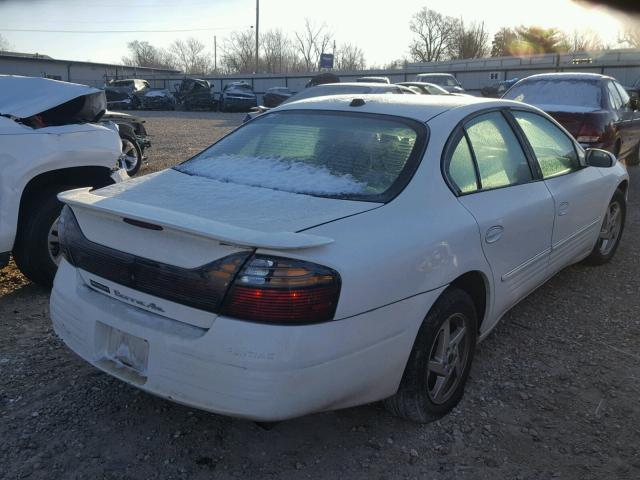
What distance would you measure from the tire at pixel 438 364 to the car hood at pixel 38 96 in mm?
3381

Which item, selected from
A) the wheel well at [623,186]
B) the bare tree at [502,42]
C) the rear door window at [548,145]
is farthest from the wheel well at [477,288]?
the bare tree at [502,42]

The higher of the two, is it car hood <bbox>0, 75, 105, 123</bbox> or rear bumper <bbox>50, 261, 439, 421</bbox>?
car hood <bbox>0, 75, 105, 123</bbox>

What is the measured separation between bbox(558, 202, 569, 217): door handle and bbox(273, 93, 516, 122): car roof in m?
0.73

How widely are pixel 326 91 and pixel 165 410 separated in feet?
26.3

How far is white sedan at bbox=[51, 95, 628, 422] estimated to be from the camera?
2.16 m

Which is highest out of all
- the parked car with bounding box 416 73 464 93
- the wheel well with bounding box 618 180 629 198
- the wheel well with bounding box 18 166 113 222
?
the parked car with bounding box 416 73 464 93

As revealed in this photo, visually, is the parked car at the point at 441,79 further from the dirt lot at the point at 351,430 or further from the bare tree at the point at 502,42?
the bare tree at the point at 502,42

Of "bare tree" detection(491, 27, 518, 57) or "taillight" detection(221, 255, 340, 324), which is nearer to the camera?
"taillight" detection(221, 255, 340, 324)

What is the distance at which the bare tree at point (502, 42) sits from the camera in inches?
2499

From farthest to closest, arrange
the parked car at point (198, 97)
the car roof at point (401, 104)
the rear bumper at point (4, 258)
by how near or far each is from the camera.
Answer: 1. the parked car at point (198, 97)
2. the rear bumper at point (4, 258)
3. the car roof at point (401, 104)

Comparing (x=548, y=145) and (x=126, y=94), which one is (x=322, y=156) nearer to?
(x=548, y=145)

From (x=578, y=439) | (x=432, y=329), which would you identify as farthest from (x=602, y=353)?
(x=432, y=329)

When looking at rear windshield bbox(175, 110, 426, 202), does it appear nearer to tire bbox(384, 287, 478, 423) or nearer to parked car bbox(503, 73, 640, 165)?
tire bbox(384, 287, 478, 423)

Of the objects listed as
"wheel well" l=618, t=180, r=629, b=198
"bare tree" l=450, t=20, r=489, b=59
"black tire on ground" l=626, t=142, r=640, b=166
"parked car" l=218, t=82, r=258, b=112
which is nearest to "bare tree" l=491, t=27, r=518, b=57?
"bare tree" l=450, t=20, r=489, b=59
